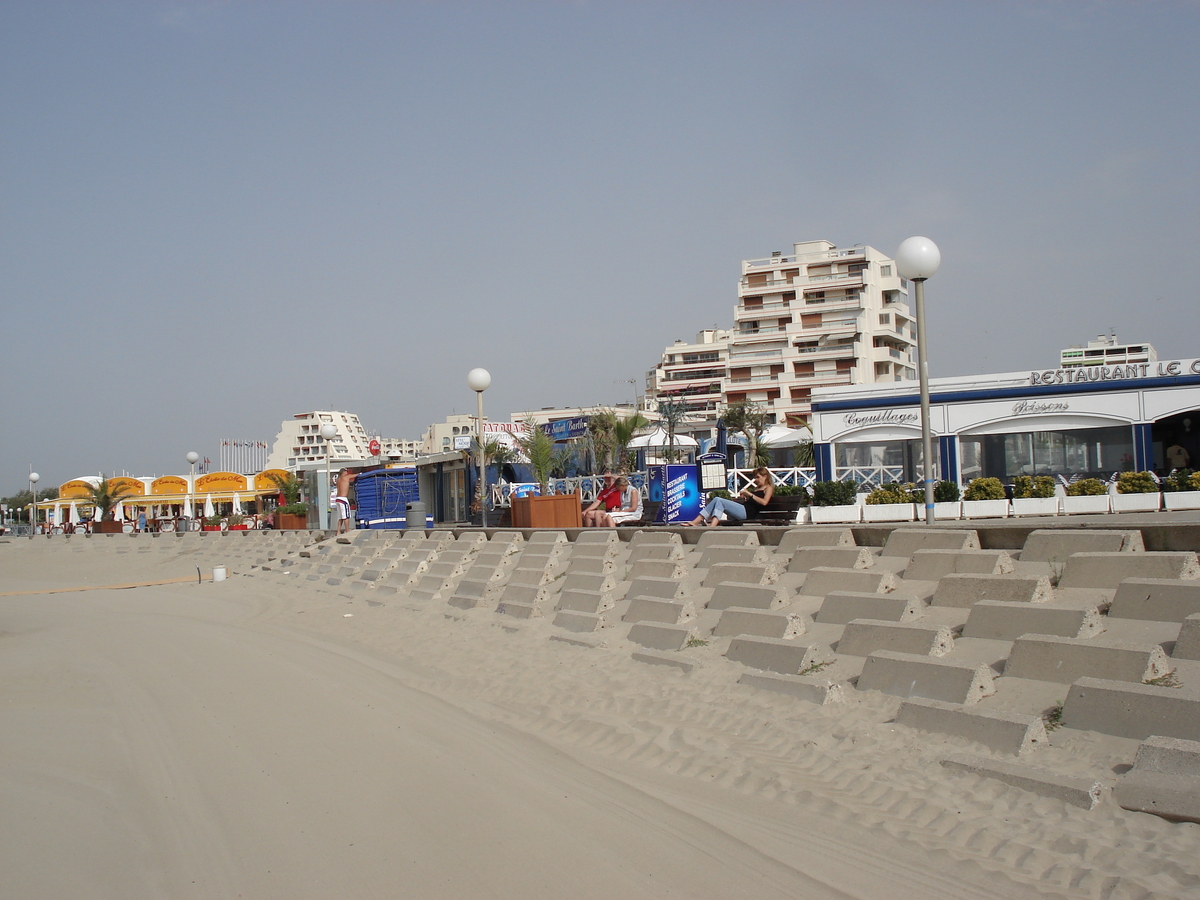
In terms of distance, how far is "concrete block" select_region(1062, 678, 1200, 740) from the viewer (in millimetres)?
4129

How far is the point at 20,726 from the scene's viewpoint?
662cm

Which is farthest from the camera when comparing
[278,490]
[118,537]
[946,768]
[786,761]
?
[278,490]

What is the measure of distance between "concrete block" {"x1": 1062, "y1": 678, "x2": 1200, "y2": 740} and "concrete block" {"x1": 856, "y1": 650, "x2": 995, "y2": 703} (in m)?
0.51

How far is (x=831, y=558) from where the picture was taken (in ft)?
26.5

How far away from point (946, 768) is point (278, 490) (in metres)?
59.6

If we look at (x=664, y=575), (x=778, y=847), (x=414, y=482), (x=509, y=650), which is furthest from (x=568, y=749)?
(x=414, y=482)

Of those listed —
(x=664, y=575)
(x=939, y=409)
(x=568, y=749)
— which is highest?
(x=939, y=409)

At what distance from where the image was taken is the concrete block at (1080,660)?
4.65 meters

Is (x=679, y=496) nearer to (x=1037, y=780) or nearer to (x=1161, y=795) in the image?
(x=1037, y=780)

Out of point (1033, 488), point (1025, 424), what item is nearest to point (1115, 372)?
point (1025, 424)

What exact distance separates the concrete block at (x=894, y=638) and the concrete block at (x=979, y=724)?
25.8 inches

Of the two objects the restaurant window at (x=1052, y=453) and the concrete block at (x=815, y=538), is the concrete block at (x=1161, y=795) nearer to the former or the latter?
the concrete block at (x=815, y=538)

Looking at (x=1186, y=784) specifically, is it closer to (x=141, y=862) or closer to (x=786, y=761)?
(x=786, y=761)

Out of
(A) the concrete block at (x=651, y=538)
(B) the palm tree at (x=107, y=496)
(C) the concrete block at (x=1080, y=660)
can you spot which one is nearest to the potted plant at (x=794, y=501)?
(A) the concrete block at (x=651, y=538)
